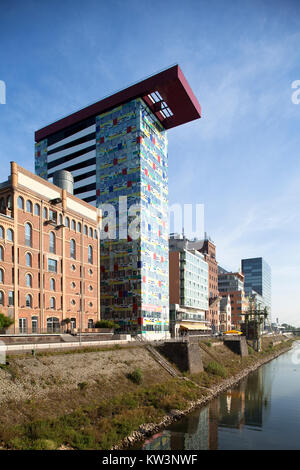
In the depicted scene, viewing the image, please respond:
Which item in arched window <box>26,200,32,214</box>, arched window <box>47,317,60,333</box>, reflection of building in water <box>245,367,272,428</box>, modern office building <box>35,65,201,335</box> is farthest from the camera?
modern office building <box>35,65,201,335</box>

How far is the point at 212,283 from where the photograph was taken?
14000cm

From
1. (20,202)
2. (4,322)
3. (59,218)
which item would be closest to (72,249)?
(59,218)

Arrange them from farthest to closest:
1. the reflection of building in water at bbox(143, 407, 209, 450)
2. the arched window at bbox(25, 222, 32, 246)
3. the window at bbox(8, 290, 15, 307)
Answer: the arched window at bbox(25, 222, 32, 246) → the window at bbox(8, 290, 15, 307) → the reflection of building in water at bbox(143, 407, 209, 450)

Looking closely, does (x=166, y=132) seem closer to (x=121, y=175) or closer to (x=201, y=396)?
(x=121, y=175)

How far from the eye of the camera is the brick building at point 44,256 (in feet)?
176

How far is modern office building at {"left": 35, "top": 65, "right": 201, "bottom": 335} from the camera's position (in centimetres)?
8562

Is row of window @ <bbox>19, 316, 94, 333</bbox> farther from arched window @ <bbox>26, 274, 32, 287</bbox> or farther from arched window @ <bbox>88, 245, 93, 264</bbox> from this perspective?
arched window @ <bbox>88, 245, 93, 264</bbox>

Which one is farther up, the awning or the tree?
the tree

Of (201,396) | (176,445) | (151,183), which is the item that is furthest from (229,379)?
(151,183)

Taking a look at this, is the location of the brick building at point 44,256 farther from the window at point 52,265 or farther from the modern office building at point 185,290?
the modern office building at point 185,290

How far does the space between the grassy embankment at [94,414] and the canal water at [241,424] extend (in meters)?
2.13

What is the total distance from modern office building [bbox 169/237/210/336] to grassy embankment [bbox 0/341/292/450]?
5439 cm

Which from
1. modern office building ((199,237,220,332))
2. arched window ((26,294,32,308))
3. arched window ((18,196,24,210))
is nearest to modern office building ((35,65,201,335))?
arched window ((26,294,32,308))
